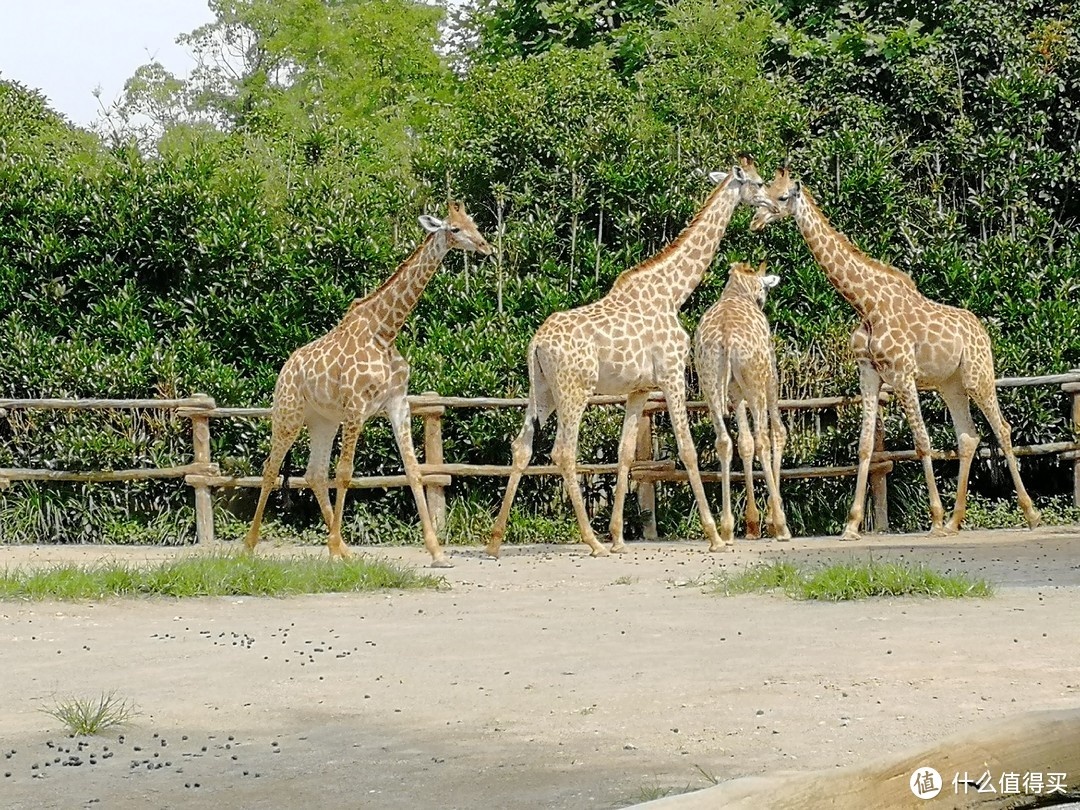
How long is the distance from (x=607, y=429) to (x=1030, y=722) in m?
10.5

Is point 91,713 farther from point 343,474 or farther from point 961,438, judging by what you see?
point 961,438

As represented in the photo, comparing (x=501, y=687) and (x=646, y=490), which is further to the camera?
(x=646, y=490)

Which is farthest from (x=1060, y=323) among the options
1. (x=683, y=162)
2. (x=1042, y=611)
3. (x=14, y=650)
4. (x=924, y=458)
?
(x=14, y=650)

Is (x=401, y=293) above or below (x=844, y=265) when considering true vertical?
below

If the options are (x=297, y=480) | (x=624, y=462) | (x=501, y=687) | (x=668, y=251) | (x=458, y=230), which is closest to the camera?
(x=501, y=687)

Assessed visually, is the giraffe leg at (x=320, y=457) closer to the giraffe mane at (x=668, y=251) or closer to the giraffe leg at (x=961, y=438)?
the giraffe mane at (x=668, y=251)

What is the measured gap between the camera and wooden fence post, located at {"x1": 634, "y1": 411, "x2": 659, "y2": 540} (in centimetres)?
1398

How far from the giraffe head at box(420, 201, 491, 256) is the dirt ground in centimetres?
300

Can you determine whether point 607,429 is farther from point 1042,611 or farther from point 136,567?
point 1042,611

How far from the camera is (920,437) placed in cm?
1332

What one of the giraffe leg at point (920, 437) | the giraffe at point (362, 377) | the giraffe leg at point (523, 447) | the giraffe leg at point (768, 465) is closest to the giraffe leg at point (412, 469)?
the giraffe at point (362, 377)

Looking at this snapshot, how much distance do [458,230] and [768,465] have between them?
3.26m

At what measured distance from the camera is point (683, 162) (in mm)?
16141

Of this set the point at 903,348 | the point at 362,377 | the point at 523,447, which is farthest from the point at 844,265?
the point at 362,377
